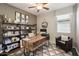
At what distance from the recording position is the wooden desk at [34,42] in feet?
5.03

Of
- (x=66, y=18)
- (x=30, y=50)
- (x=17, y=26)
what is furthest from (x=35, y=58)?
(x=66, y=18)

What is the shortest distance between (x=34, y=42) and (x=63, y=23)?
2.19ft

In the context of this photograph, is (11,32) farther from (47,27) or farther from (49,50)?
(49,50)

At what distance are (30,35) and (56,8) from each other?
0.71 m

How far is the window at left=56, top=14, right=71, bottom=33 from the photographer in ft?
4.84

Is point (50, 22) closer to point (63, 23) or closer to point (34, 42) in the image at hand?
point (63, 23)

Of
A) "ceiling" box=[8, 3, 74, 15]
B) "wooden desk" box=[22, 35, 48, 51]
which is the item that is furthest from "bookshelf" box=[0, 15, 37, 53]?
"ceiling" box=[8, 3, 74, 15]

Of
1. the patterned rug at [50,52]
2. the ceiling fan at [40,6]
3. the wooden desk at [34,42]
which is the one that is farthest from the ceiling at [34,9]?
the patterned rug at [50,52]

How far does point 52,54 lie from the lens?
4.95 feet

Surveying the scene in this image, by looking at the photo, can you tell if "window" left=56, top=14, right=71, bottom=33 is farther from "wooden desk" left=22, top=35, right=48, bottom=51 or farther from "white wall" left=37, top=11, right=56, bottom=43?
"wooden desk" left=22, top=35, right=48, bottom=51

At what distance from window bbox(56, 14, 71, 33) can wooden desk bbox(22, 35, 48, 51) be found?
0.36 meters

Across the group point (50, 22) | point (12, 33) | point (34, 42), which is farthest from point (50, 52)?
point (12, 33)

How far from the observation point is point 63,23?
59.3 inches

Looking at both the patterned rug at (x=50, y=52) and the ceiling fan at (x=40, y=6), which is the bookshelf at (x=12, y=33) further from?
the ceiling fan at (x=40, y=6)
